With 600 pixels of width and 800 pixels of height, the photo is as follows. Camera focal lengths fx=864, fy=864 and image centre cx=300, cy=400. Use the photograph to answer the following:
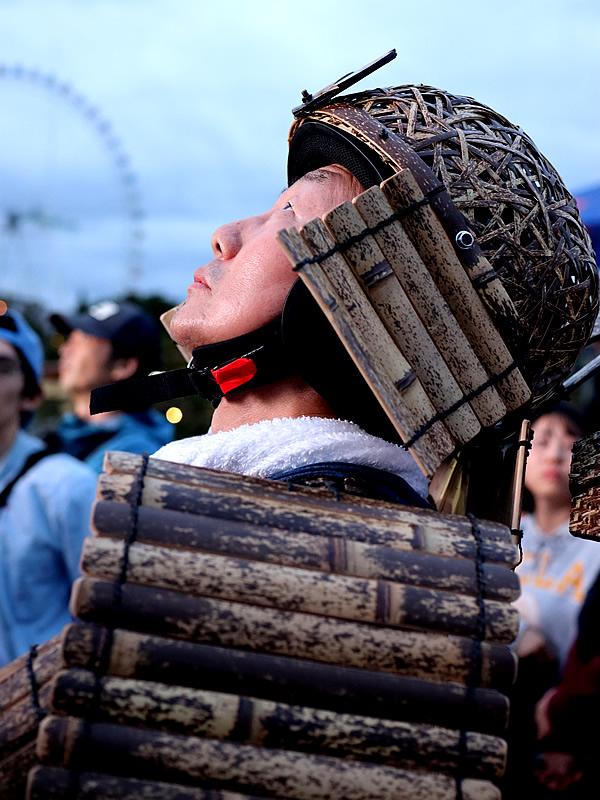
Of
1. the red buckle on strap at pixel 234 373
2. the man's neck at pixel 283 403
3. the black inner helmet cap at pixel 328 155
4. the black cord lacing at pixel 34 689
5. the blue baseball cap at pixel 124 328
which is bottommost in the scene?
the black cord lacing at pixel 34 689

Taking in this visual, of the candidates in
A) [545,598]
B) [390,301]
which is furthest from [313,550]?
[545,598]

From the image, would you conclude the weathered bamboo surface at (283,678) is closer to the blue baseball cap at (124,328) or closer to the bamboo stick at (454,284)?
the bamboo stick at (454,284)

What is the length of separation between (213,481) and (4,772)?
60cm

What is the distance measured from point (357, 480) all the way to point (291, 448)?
Result: 188 millimetres

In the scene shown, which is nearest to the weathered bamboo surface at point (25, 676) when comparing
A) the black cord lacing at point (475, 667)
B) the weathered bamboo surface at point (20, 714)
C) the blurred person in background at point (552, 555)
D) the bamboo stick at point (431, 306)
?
the weathered bamboo surface at point (20, 714)

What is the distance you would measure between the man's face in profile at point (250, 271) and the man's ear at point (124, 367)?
2.44 m

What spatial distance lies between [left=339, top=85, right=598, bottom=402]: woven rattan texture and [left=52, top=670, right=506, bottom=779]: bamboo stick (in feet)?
3.09

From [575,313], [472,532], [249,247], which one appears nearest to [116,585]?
[472,532]

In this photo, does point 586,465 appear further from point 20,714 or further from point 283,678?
point 20,714

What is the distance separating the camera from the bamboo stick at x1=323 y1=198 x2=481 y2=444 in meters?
1.71

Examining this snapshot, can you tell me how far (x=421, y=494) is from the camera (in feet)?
6.86

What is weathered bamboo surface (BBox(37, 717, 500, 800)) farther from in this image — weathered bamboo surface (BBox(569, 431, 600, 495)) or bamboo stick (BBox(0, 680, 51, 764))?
weathered bamboo surface (BBox(569, 431, 600, 495))

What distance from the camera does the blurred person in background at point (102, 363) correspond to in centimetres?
438

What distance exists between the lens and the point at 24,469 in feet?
12.1
